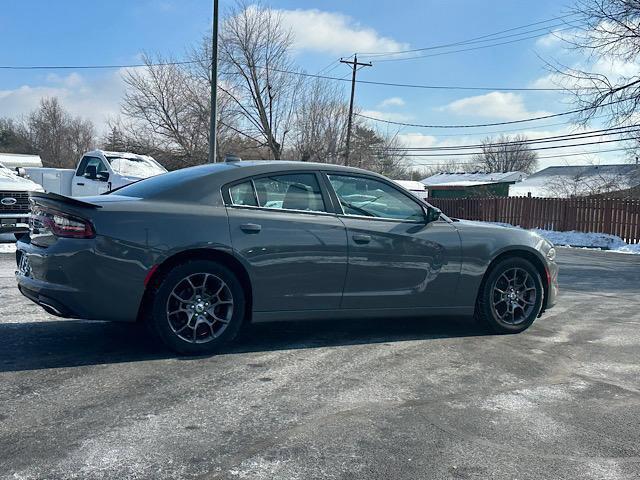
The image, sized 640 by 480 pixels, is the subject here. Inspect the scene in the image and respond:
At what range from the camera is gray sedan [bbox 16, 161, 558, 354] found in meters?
4.07

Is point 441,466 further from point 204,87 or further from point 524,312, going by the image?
point 204,87

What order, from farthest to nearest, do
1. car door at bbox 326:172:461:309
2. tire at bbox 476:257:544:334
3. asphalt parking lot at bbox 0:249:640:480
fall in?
tire at bbox 476:257:544:334
car door at bbox 326:172:461:309
asphalt parking lot at bbox 0:249:640:480

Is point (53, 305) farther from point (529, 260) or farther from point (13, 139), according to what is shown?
point (13, 139)

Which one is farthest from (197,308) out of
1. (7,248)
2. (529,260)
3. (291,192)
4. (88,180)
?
(88,180)

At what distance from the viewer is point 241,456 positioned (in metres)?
2.83

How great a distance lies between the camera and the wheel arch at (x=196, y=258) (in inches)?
166

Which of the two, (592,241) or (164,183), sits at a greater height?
(164,183)

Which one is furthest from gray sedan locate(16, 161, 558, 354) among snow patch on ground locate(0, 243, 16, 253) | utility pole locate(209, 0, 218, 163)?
utility pole locate(209, 0, 218, 163)

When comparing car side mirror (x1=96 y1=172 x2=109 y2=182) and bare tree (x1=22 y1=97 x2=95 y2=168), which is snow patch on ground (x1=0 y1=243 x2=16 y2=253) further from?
bare tree (x1=22 y1=97 x2=95 y2=168)

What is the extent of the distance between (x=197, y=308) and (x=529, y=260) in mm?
3220

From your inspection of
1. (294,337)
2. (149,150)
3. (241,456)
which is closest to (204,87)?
(149,150)

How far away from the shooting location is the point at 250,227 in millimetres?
4430

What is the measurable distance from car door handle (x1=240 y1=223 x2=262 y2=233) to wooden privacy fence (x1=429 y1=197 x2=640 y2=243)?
61.7ft

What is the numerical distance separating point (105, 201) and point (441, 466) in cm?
302
